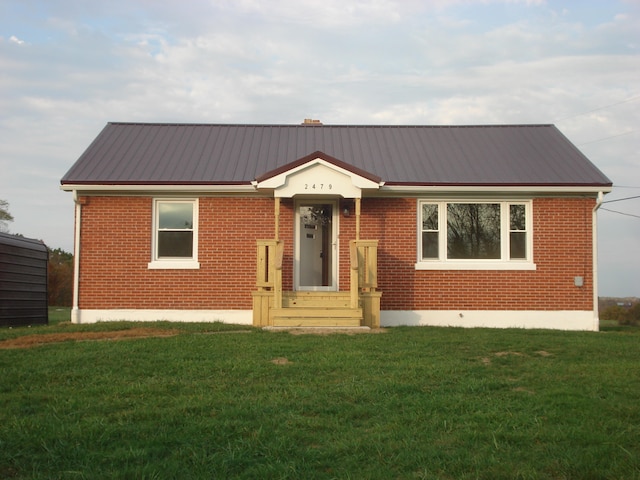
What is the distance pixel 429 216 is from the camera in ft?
49.5

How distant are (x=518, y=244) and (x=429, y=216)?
1.94m

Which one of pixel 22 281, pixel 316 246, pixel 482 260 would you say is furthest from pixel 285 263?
pixel 22 281

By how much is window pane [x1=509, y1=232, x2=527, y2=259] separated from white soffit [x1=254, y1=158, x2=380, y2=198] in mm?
3272

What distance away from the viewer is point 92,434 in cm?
591

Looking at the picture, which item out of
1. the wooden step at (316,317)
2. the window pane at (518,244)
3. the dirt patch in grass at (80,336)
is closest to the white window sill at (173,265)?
the dirt patch in grass at (80,336)

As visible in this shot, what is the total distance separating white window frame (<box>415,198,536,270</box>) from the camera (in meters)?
14.9

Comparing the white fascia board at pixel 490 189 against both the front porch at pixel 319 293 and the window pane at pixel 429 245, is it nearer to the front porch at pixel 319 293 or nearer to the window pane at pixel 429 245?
the window pane at pixel 429 245

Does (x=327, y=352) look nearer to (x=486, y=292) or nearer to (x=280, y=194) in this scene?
(x=280, y=194)

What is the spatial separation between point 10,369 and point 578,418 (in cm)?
629

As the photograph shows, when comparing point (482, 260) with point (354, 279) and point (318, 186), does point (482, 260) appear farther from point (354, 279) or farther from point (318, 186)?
point (318, 186)

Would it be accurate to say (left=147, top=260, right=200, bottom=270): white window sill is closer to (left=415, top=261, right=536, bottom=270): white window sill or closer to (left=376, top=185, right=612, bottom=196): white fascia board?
(left=376, top=185, right=612, bottom=196): white fascia board

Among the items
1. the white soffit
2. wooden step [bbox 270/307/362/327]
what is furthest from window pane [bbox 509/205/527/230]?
wooden step [bbox 270/307/362/327]

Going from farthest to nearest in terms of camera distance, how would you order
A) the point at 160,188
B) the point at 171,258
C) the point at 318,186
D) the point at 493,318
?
the point at 171,258 < the point at 493,318 < the point at 160,188 < the point at 318,186

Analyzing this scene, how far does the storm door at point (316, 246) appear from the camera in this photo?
1508 cm
